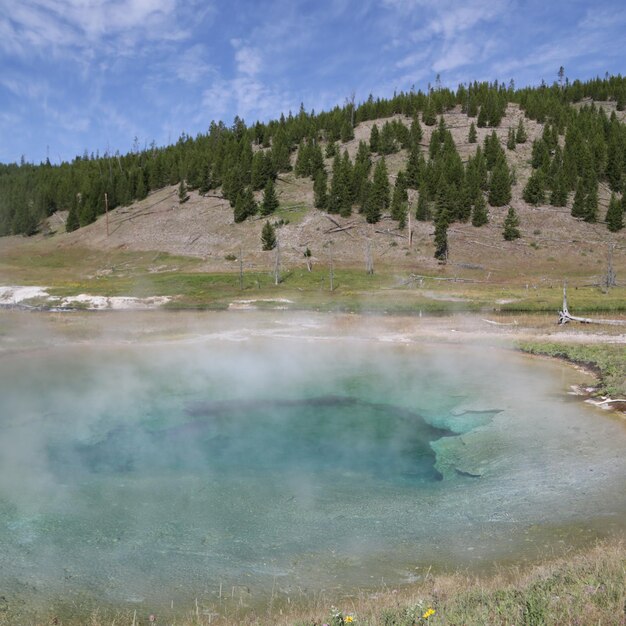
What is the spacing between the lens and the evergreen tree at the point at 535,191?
286 feet

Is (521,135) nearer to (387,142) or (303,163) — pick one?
(387,142)

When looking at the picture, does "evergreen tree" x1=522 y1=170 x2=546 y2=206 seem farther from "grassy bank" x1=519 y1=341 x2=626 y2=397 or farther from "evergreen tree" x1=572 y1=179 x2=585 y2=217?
"grassy bank" x1=519 y1=341 x2=626 y2=397

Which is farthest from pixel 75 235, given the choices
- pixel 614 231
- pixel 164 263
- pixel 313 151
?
pixel 614 231

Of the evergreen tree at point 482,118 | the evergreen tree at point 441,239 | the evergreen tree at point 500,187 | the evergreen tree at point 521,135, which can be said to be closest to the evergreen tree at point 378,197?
the evergreen tree at point 441,239

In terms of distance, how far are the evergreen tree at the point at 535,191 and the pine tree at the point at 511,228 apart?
9.68m

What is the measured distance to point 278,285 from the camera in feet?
205

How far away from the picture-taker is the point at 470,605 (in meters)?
6.93

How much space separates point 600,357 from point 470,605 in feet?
74.8

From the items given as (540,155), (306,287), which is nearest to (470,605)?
(306,287)

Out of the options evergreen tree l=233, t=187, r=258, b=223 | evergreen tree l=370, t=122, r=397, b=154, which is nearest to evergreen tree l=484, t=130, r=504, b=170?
evergreen tree l=370, t=122, r=397, b=154

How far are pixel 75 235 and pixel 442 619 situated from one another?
350 feet

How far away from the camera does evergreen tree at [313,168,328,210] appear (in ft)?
300

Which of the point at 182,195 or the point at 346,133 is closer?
the point at 182,195

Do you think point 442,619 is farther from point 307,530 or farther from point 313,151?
point 313,151
